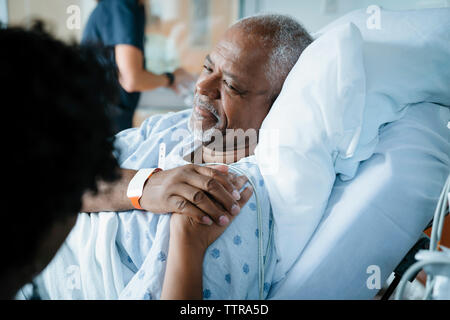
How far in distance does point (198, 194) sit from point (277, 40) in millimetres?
578

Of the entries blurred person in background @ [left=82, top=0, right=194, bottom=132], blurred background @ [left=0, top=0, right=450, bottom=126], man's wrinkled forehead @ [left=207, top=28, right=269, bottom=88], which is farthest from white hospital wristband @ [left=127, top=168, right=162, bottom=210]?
blurred background @ [left=0, top=0, right=450, bottom=126]

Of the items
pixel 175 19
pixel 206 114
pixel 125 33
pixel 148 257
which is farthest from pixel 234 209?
pixel 175 19

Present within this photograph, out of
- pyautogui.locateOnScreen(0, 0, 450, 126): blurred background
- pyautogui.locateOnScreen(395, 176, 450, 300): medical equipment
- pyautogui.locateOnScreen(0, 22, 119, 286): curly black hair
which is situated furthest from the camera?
pyautogui.locateOnScreen(0, 0, 450, 126): blurred background

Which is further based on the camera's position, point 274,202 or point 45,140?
point 274,202

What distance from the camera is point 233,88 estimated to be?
1.07m

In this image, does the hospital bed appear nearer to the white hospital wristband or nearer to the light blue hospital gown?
the light blue hospital gown

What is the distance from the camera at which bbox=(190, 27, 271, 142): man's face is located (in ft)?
3.46

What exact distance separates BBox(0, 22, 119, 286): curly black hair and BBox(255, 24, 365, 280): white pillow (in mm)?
421

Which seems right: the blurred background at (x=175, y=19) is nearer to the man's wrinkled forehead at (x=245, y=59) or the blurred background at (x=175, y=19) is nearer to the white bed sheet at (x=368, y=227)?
the man's wrinkled forehead at (x=245, y=59)

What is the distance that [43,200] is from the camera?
0.42 metres

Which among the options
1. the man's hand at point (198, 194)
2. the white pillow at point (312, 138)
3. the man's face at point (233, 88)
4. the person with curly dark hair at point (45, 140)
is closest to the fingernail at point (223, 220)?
the man's hand at point (198, 194)

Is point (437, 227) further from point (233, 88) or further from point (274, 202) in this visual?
point (233, 88)

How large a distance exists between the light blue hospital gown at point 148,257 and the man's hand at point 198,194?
0.10 ft
